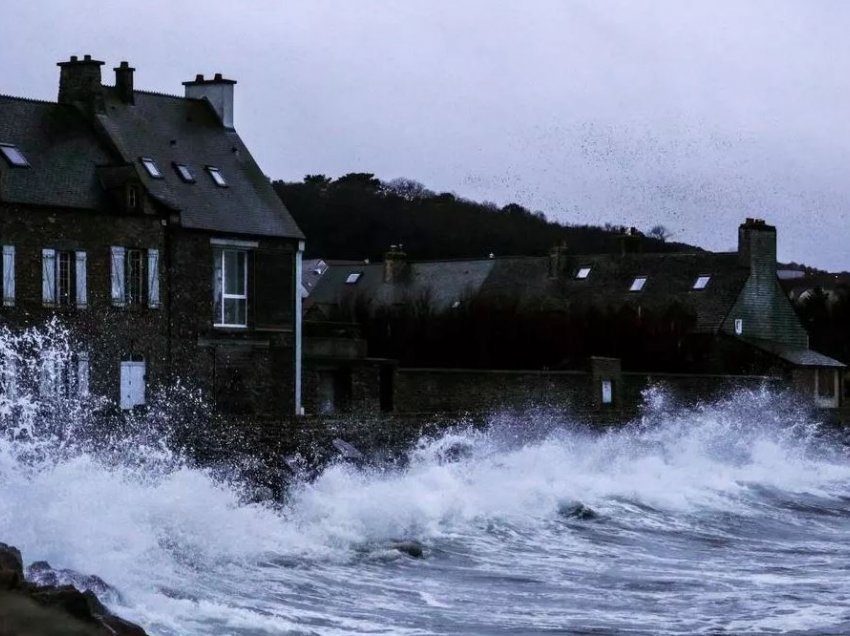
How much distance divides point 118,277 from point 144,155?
334cm

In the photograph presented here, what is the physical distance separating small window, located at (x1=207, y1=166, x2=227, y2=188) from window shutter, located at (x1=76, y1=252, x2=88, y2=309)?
455cm

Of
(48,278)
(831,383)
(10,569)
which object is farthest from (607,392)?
(10,569)

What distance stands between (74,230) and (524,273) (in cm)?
2987

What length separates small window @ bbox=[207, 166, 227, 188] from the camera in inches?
1447

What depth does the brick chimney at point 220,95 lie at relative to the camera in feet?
127

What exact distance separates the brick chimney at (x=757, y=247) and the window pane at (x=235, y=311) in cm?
2300

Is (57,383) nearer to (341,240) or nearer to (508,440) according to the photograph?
(508,440)

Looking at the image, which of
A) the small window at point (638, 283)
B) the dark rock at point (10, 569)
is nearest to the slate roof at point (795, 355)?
the small window at point (638, 283)

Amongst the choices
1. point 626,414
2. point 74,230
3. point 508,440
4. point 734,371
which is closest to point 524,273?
point 734,371

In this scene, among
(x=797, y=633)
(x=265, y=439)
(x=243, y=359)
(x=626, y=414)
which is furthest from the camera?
(x=626, y=414)

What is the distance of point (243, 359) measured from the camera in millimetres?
36125

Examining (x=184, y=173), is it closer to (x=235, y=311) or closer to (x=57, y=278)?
(x=235, y=311)

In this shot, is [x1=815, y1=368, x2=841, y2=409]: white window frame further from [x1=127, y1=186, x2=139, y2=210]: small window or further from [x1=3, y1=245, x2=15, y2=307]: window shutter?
[x1=3, y1=245, x2=15, y2=307]: window shutter

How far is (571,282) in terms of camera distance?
59188 mm
